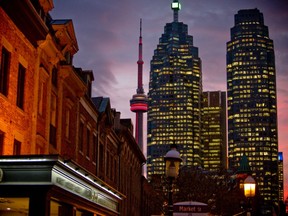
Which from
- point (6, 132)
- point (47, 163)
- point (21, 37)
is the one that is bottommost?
point (47, 163)

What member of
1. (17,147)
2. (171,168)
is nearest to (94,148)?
(17,147)

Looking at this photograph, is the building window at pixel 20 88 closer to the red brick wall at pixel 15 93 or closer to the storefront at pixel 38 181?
the red brick wall at pixel 15 93

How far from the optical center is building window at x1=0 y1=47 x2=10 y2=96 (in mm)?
21719

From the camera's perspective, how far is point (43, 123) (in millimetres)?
27156

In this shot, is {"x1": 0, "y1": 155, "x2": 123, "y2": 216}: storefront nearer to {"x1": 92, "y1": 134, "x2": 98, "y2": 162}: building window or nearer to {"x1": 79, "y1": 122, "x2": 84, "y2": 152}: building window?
{"x1": 79, "y1": 122, "x2": 84, "y2": 152}: building window

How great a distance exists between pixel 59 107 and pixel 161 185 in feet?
174

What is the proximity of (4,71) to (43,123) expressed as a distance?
557 centimetres

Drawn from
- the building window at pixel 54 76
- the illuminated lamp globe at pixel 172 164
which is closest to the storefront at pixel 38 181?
the illuminated lamp globe at pixel 172 164

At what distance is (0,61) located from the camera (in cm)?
2127

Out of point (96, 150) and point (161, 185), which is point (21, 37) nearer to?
point (96, 150)

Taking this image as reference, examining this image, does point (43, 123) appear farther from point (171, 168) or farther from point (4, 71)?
point (171, 168)

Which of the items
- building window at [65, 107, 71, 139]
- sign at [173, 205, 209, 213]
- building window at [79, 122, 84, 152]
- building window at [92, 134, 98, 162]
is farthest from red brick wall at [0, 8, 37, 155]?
building window at [92, 134, 98, 162]

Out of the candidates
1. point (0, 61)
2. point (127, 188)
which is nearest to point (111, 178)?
point (127, 188)

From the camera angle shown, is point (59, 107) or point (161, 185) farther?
point (161, 185)
